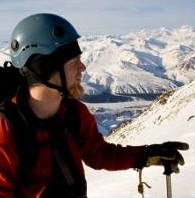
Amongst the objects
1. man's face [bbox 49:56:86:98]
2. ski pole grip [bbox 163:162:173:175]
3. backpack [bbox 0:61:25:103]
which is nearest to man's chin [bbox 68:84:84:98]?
man's face [bbox 49:56:86:98]

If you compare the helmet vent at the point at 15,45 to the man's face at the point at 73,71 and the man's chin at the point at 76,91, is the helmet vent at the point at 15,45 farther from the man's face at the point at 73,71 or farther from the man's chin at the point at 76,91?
the man's chin at the point at 76,91

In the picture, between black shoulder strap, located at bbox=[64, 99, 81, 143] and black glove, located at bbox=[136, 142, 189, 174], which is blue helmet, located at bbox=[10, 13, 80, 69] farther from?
black glove, located at bbox=[136, 142, 189, 174]

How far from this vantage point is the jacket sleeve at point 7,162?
12.0 feet

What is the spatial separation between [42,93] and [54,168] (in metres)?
0.57

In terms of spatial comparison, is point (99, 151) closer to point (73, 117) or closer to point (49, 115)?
point (73, 117)

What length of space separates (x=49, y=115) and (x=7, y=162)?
0.55 metres

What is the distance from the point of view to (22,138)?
371 cm

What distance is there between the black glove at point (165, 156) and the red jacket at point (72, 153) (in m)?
0.07

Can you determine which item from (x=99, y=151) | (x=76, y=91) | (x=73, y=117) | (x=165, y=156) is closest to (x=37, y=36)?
(x=76, y=91)

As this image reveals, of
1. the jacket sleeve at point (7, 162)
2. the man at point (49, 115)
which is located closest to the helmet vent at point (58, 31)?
the man at point (49, 115)

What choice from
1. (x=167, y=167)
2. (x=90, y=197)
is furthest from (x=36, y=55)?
(x=90, y=197)

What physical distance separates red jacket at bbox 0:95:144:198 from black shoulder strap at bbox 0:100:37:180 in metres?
0.03

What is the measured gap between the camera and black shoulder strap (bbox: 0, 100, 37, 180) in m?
3.70

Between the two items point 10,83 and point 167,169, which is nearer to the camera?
point 10,83
